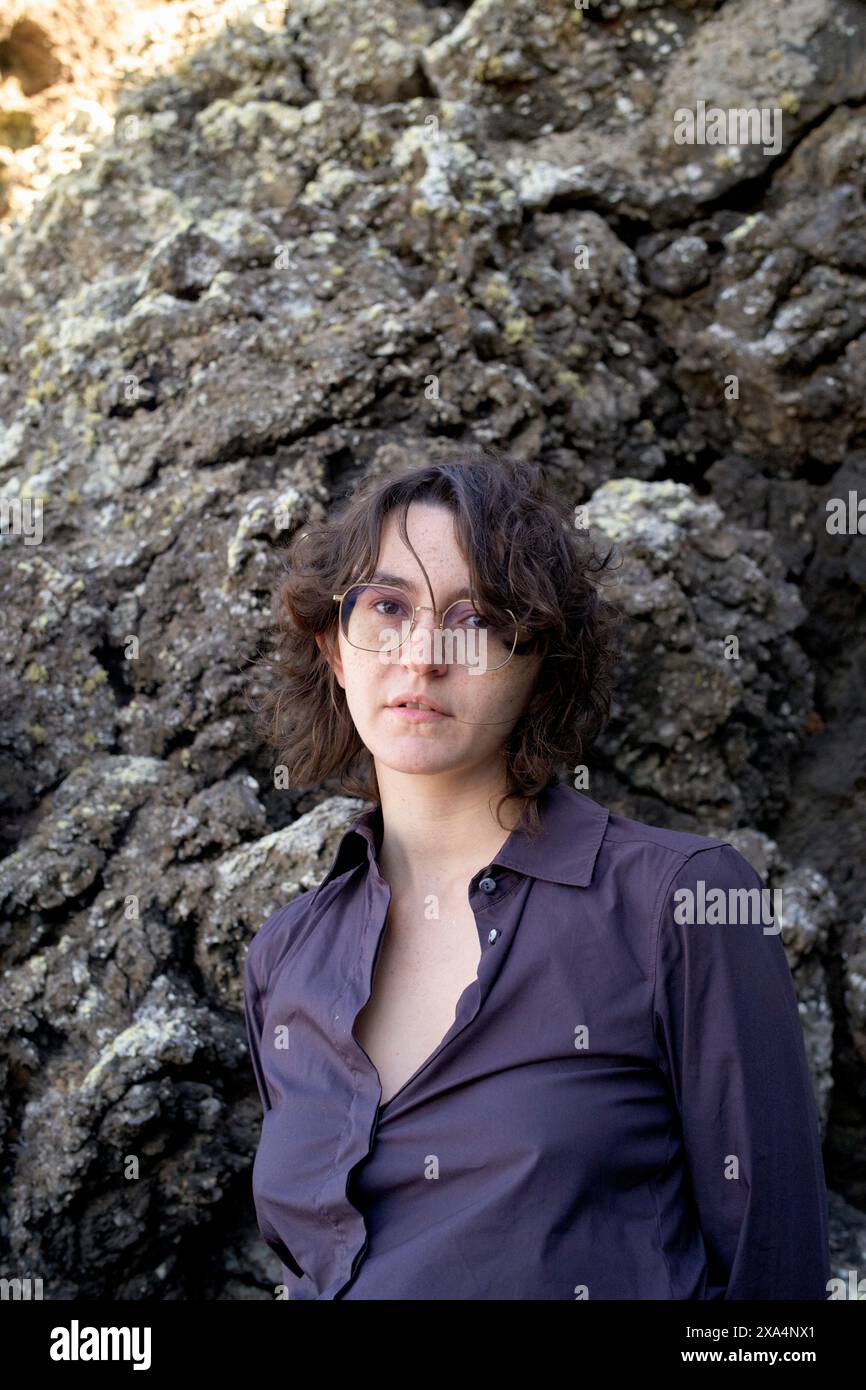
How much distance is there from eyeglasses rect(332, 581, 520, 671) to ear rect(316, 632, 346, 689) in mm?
252

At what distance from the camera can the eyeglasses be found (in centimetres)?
201

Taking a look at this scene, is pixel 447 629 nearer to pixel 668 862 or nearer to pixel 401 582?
pixel 401 582

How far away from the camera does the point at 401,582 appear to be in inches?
80.6

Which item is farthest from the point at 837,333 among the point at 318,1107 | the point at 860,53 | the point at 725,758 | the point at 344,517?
the point at 318,1107

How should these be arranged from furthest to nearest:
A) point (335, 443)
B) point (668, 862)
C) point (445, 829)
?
1. point (335, 443)
2. point (445, 829)
3. point (668, 862)

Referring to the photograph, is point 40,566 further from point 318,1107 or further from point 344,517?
point 318,1107

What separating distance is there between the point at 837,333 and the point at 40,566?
85.3 inches

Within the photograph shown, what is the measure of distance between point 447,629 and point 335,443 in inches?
51.4

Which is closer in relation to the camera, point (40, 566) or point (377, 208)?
point (40, 566)

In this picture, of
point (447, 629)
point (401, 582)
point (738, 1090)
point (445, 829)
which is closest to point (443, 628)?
point (447, 629)

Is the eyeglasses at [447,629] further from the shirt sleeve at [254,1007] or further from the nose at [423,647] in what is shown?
the shirt sleeve at [254,1007]

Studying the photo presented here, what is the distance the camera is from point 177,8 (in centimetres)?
421

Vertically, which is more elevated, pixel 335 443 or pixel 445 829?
pixel 335 443

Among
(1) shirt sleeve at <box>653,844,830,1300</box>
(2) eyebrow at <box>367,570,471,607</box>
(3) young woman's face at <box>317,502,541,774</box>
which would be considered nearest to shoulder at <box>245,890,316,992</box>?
(3) young woman's face at <box>317,502,541,774</box>
